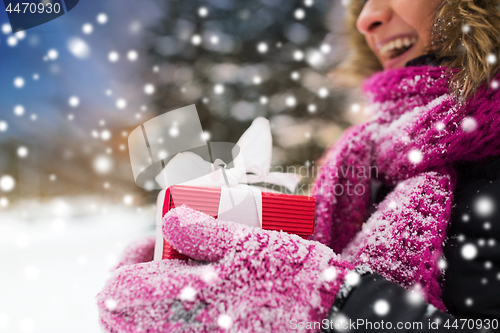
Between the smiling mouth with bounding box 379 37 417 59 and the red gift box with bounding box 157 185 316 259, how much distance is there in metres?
0.45

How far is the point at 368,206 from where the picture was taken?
0.56m

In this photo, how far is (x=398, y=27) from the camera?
57 cm

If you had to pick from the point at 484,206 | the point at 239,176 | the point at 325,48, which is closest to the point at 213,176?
the point at 239,176

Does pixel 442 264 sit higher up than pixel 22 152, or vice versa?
pixel 22 152

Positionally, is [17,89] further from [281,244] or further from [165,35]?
[281,244]

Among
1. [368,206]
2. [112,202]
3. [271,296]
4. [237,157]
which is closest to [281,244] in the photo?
[271,296]

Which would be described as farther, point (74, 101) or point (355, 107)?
point (355, 107)

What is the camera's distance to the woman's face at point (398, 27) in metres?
0.52

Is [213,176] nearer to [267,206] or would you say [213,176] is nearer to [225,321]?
[267,206]

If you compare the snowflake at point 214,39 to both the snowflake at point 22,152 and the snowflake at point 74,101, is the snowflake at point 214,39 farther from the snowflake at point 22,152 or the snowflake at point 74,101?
the snowflake at point 22,152

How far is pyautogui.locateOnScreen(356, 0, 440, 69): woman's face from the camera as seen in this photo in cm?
52

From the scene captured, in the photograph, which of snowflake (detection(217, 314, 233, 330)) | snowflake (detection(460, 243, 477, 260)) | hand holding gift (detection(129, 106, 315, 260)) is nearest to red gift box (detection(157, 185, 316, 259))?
hand holding gift (detection(129, 106, 315, 260))

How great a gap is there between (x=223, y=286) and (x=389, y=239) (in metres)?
0.25

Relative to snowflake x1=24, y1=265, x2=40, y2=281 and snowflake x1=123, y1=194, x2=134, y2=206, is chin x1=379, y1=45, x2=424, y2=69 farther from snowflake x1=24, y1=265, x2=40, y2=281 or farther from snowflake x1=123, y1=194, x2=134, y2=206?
snowflake x1=24, y1=265, x2=40, y2=281
